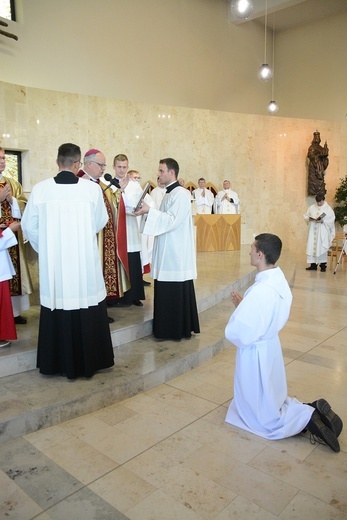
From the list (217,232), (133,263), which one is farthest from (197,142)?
(133,263)

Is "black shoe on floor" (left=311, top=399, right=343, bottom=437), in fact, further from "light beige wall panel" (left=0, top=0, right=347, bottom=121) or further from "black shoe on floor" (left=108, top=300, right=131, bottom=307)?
"light beige wall panel" (left=0, top=0, right=347, bottom=121)

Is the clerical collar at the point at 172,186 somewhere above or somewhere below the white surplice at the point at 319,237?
above

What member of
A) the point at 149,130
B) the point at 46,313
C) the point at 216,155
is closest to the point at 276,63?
the point at 216,155

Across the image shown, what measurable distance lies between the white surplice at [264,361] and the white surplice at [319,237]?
26.3 feet

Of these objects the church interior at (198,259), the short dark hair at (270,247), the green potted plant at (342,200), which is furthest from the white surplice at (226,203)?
the short dark hair at (270,247)

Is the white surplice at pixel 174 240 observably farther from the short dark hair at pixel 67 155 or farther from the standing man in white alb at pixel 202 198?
the standing man in white alb at pixel 202 198

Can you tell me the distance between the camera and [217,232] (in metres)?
11.7

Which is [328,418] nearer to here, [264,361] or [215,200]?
[264,361]

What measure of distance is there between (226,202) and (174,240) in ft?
29.9

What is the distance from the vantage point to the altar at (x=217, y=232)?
11367mm

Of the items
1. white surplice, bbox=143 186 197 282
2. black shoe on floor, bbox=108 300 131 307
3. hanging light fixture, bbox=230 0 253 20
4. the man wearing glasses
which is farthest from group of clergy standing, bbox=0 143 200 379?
hanging light fixture, bbox=230 0 253 20

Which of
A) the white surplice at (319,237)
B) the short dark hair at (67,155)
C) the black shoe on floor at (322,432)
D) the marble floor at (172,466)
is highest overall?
the short dark hair at (67,155)

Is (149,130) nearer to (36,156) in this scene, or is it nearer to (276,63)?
(36,156)

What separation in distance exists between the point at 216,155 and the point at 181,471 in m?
12.3
